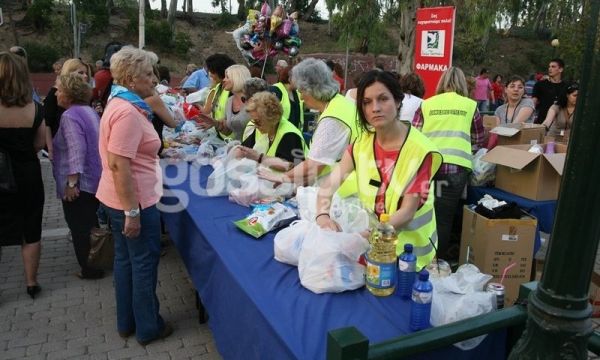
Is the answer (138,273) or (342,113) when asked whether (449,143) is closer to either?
(342,113)

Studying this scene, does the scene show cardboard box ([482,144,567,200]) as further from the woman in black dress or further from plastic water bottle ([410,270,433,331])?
the woman in black dress

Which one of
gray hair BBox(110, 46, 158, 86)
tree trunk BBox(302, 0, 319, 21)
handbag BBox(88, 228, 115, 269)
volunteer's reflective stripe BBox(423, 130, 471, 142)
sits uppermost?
tree trunk BBox(302, 0, 319, 21)

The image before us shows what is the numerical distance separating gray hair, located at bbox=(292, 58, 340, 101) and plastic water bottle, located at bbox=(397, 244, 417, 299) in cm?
154

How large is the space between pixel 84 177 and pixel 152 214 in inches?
57.5

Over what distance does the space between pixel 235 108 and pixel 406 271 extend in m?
2.98

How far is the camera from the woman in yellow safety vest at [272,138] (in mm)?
3286

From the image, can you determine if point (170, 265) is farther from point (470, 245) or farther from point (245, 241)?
point (470, 245)

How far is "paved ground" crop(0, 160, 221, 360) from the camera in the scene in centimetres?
298

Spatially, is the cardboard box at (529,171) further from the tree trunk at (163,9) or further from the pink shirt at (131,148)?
the tree trunk at (163,9)

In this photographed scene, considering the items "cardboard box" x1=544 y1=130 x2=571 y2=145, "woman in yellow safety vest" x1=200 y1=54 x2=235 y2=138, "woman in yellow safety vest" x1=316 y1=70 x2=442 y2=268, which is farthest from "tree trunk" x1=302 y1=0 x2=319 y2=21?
"woman in yellow safety vest" x1=316 y1=70 x2=442 y2=268

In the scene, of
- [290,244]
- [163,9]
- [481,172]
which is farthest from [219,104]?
[163,9]

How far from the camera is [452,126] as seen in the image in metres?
3.86

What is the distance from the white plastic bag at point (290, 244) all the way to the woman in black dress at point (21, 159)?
90.4 inches


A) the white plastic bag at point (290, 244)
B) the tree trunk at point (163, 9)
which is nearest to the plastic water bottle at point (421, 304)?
the white plastic bag at point (290, 244)
